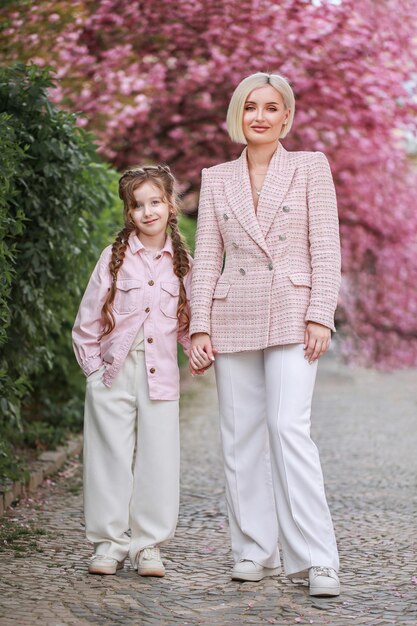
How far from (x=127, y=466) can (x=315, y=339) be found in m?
0.94

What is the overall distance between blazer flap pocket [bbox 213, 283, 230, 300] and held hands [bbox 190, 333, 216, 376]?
0.15 meters

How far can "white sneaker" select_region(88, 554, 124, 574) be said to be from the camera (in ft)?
14.7

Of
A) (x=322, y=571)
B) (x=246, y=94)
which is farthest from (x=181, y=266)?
(x=322, y=571)

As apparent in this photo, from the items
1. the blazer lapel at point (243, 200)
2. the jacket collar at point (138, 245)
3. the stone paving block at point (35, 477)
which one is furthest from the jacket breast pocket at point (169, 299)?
the stone paving block at point (35, 477)

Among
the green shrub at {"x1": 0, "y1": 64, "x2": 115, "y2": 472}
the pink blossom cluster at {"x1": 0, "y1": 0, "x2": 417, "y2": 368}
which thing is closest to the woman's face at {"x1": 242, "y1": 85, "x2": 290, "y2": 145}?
the green shrub at {"x1": 0, "y1": 64, "x2": 115, "y2": 472}

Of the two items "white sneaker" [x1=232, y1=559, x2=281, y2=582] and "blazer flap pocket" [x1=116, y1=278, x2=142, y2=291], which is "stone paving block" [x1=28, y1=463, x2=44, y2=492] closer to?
"blazer flap pocket" [x1=116, y1=278, x2=142, y2=291]

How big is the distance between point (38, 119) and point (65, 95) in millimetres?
4513

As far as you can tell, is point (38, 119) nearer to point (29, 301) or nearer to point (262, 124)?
point (29, 301)

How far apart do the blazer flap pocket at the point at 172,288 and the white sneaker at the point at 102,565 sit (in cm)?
105

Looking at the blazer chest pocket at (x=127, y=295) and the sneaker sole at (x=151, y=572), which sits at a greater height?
the blazer chest pocket at (x=127, y=295)

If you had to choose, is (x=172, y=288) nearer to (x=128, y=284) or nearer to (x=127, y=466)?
(x=128, y=284)

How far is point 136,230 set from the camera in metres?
4.70

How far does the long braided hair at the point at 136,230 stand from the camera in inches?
180

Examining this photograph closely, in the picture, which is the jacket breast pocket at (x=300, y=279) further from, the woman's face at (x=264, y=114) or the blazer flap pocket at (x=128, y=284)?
the blazer flap pocket at (x=128, y=284)
